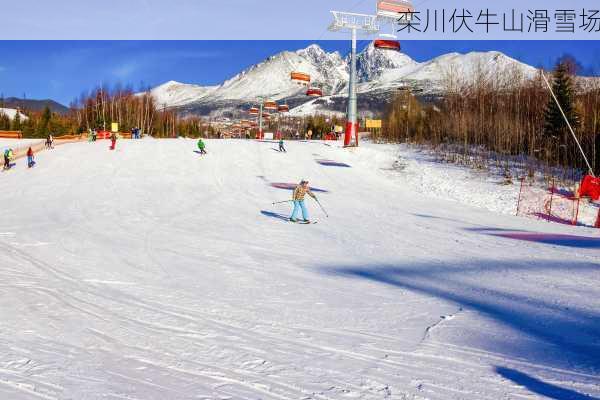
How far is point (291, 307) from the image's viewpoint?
6691 mm

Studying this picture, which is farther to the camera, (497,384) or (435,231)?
(435,231)

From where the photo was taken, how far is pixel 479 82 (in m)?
45.3

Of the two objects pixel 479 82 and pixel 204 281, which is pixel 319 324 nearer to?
pixel 204 281

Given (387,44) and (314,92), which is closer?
(387,44)

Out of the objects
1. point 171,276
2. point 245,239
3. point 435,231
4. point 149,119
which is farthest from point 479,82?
point 149,119

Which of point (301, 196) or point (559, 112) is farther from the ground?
point (559, 112)

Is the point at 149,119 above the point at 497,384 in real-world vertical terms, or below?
above

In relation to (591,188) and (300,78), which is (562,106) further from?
(591,188)

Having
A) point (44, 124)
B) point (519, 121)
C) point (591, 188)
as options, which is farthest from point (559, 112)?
point (44, 124)

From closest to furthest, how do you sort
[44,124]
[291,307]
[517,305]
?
[291,307]
[517,305]
[44,124]

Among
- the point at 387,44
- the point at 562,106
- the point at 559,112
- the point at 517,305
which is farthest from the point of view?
the point at 562,106

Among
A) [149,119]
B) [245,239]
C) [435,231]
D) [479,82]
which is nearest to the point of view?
[245,239]

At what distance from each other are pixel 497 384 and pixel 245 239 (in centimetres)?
867

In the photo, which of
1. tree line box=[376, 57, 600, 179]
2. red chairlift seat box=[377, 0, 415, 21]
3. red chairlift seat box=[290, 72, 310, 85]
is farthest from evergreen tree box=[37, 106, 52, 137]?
red chairlift seat box=[377, 0, 415, 21]
